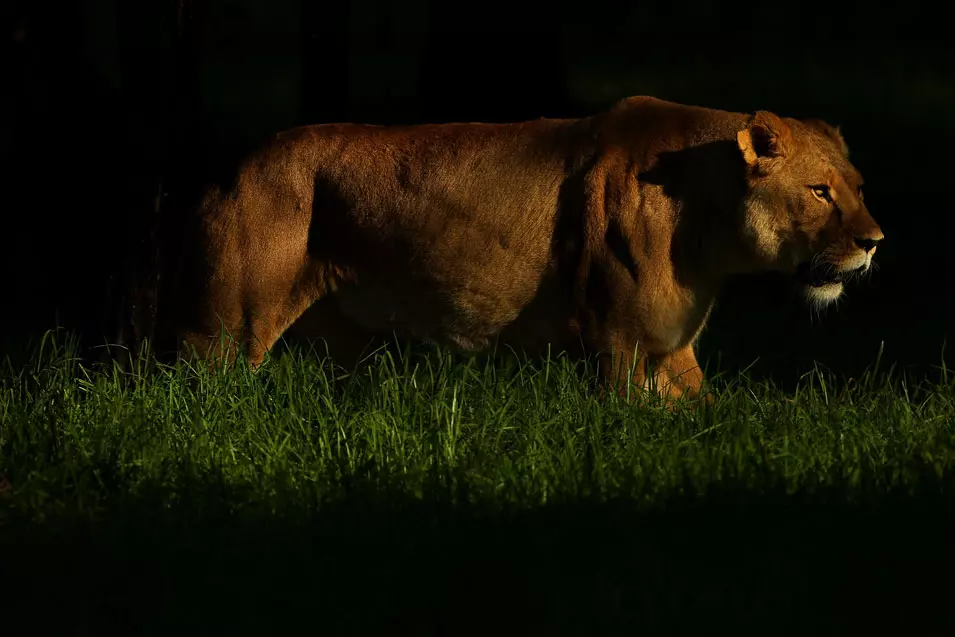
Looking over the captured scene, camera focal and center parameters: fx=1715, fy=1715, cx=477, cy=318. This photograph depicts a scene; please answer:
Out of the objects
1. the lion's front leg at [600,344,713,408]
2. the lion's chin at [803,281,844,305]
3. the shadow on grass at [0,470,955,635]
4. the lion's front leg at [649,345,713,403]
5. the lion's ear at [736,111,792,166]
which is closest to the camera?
the shadow on grass at [0,470,955,635]

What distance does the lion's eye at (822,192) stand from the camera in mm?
7215

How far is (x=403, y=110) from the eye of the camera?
1609 cm

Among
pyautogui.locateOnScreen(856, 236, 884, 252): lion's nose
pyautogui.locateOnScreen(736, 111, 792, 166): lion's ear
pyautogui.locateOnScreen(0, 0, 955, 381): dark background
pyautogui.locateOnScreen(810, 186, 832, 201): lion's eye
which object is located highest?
pyautogui.locateOnScreen(736, 111, 792, 166): lion's ear

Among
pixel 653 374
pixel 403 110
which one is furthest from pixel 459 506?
pixel 403 110

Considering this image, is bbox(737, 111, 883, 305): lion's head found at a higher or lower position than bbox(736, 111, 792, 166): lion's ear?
lower

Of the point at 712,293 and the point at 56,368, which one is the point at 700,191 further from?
the point at 56,368

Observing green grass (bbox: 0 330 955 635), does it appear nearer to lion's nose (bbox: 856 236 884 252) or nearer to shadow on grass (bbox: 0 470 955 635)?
shadow on grass (bbox: 0 470 955 635)

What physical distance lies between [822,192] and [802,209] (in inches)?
4.8

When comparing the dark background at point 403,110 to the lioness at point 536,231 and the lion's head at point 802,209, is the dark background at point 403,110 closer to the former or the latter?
the lioness at point 536,231

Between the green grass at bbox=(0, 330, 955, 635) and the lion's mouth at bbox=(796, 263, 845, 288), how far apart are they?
1.66ft

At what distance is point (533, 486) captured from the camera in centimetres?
578

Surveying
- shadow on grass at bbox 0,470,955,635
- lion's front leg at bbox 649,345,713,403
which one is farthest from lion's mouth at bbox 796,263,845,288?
shadow on grass at bbox 0,470,955,635

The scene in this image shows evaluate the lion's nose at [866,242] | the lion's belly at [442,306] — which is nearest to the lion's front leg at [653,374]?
the lion's belly at [442,306]

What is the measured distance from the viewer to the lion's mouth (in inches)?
284
